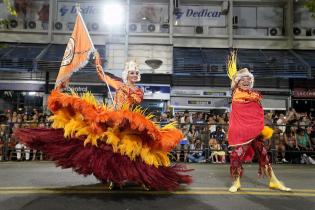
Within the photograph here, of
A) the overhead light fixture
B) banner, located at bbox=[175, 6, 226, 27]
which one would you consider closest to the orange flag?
the overhead light fixture

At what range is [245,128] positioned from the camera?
23.2 feet

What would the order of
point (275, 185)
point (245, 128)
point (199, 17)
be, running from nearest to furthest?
point (245, 128) → point (275, 185) → point (199, 17)

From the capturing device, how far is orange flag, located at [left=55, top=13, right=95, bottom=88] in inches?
266

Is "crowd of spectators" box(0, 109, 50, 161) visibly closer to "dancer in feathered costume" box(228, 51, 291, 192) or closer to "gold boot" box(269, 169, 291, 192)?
"dancer in feathered costume" box(228, 51, 291, 192)

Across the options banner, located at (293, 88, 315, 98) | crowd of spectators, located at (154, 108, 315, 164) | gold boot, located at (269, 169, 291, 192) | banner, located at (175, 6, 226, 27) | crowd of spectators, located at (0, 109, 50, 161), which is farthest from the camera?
banner, located at (175, 6, 226, 27)

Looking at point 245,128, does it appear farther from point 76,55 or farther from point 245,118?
point 76,55

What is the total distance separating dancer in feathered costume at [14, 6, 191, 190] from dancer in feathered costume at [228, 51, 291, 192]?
116 cm

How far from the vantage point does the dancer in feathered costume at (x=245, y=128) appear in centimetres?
709

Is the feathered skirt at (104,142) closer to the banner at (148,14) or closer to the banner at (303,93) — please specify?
the banner at (303,93)

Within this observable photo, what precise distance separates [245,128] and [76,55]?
291 cm

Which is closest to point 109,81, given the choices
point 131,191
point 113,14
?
point 131,191

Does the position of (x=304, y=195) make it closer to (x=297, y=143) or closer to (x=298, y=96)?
(x=297, y=143)

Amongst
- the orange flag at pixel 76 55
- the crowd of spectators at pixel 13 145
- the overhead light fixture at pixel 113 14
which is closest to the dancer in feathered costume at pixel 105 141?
the orange flag at pixel 76 55

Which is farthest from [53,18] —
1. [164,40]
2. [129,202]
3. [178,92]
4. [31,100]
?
[129,202]
